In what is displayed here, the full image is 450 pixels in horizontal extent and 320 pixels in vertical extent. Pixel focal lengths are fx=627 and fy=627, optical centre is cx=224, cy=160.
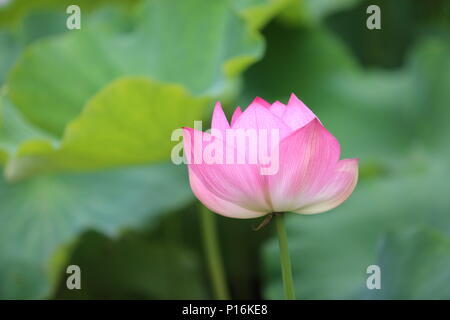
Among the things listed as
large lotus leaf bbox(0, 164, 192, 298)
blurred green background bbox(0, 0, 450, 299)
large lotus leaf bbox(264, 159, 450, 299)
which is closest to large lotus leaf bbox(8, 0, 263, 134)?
blurred green background bbox(0, 0, 450, 299)

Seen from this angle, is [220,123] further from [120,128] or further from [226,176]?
[120,128]

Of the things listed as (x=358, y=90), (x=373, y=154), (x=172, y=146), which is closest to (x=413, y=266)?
(x=172, y=146)

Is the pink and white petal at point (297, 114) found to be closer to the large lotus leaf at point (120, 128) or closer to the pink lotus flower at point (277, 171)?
the pink lotus flower at point (277, 171)

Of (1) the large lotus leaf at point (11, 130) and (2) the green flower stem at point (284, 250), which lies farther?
(1) the large lotus leaf at point (11, 130)

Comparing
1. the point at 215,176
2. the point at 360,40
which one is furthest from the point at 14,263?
the point at 360,40

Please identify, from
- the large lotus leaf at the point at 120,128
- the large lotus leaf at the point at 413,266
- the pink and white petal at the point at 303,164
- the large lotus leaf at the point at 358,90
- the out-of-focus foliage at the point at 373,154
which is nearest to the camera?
the pink and white petal at the point at 303,164

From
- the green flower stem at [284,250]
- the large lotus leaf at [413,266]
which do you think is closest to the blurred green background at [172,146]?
the large lotus leaf at [413,266]
